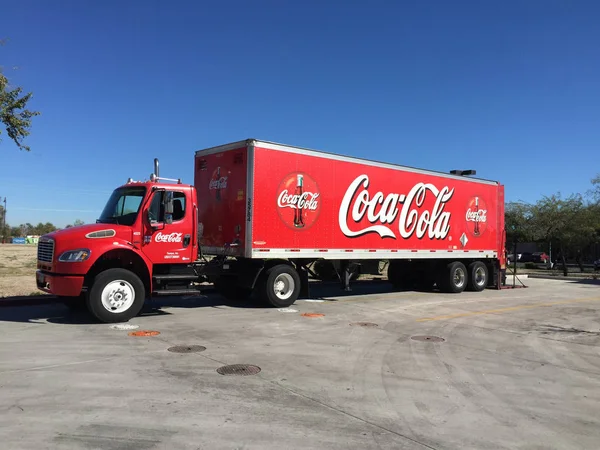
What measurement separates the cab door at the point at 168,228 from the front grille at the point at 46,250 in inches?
67.4

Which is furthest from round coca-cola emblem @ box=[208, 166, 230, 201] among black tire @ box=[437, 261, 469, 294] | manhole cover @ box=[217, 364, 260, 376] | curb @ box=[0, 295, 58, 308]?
black tire @ box=[437, 261, 469, 294]

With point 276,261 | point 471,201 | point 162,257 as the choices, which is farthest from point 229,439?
point 471,201

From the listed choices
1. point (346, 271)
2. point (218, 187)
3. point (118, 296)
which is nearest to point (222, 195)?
point (218, 187)

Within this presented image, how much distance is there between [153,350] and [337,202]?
7.14m

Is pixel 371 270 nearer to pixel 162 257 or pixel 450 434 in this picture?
pixel 162 257

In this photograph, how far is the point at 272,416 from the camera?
480 centimetres

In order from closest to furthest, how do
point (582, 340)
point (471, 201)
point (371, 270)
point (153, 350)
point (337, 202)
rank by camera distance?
1. point (153, 350)
2. point (582, 340)
3. point (337, 202)
4. point (371, 270)
5. point (471, 201)

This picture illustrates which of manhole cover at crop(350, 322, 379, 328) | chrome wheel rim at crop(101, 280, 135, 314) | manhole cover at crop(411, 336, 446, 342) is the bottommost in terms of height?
manhole cover at crop(411, 336, 446, 342)

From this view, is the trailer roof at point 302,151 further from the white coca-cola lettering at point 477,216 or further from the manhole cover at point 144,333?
the manhole cover at point 144,333

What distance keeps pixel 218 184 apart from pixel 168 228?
2.44 m

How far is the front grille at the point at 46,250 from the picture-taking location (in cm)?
945

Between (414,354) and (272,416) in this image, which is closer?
(272,416)

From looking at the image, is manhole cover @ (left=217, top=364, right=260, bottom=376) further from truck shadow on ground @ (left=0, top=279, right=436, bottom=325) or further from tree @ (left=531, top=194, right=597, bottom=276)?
tree @ (left=531, top=194, right=597, bottom=276)

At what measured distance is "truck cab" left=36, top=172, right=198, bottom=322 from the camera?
9.33 metres
